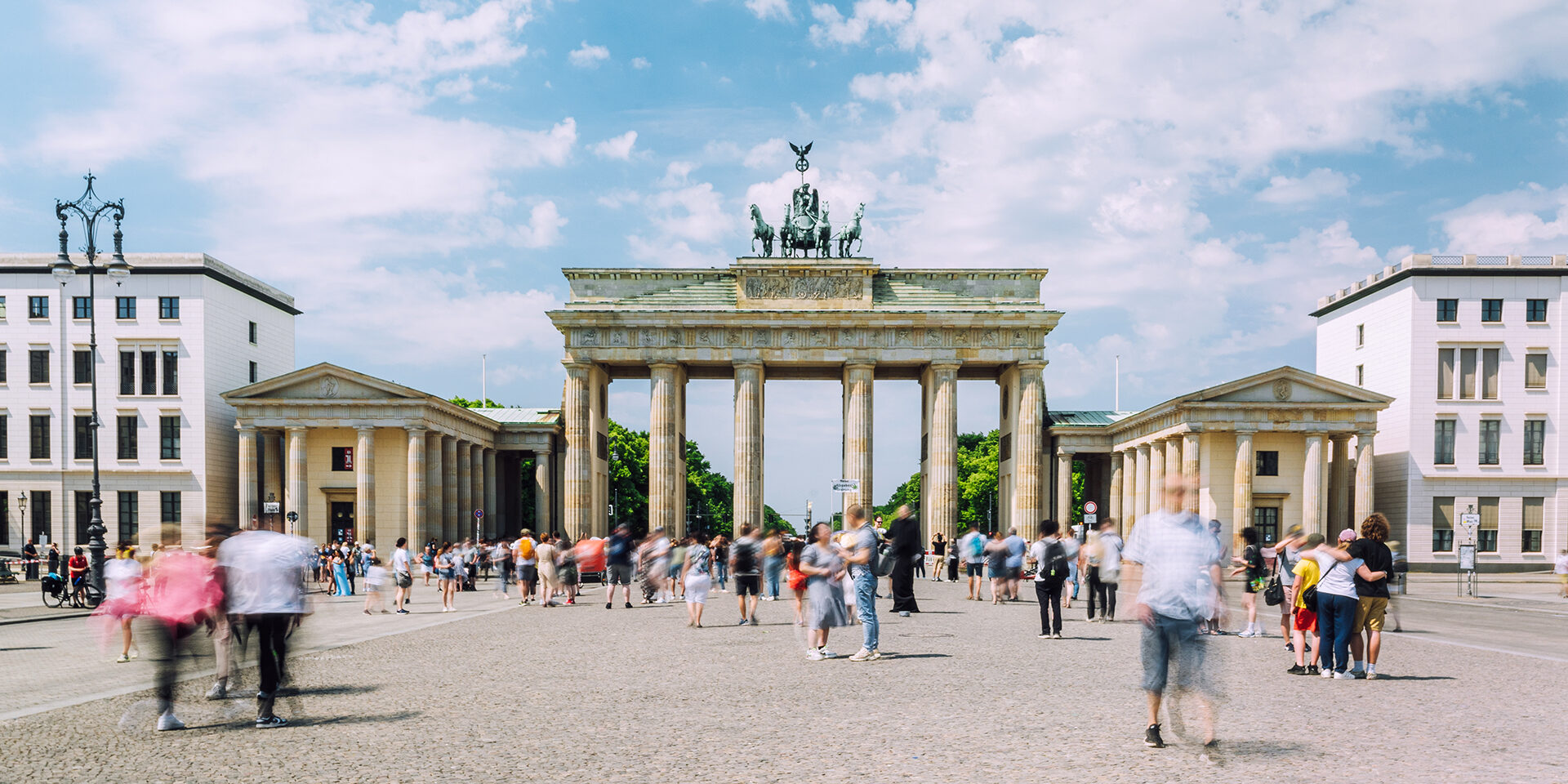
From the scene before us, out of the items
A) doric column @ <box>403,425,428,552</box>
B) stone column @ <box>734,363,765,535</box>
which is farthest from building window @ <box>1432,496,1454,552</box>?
doric column @ <box>403,425,428,552</box>

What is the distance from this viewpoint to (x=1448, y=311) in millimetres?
59656

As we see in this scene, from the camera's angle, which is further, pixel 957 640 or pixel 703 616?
pixel 703 616

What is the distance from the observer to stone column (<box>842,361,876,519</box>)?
6350 cm

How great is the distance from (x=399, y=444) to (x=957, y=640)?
46949mm

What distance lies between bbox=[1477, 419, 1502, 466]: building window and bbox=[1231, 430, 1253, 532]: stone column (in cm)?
1289

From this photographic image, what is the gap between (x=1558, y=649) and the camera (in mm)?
18875

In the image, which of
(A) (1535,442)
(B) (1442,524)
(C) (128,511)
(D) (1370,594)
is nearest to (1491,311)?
(A) (1535,442)

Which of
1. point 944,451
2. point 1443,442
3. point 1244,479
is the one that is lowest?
point 1244,479

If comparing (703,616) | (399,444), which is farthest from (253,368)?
(703,616)

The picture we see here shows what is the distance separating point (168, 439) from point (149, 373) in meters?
3.79

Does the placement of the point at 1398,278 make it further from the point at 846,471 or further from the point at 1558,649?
the point at 1558,649

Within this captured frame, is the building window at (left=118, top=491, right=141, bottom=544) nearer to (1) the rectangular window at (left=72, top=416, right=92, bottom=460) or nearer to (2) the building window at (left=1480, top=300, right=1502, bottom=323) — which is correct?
(1) the rectangular window at (left=72, top=416, right=92, bottom=460)

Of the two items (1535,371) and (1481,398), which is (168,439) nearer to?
(1481,398)

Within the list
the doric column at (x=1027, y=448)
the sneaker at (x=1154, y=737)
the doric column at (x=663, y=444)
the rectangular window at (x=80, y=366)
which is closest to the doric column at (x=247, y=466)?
the rectangular window at (x=80, y=366)
